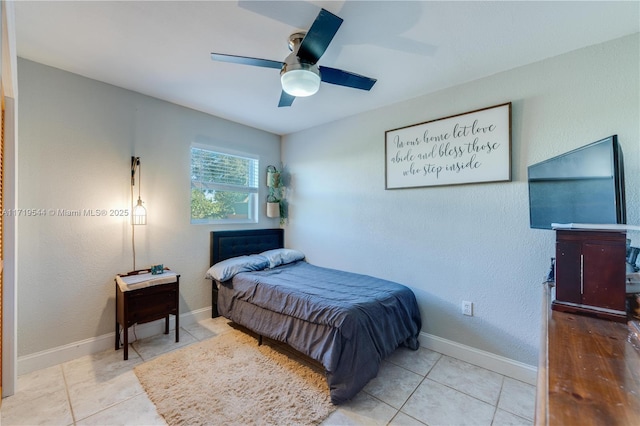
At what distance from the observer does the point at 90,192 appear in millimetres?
2389

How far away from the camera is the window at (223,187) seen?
318 cm

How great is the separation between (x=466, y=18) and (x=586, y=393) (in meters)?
1.91

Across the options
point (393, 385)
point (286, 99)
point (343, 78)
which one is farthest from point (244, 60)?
point (393, 385)

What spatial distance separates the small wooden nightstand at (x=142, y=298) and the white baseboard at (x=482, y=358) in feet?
8.06

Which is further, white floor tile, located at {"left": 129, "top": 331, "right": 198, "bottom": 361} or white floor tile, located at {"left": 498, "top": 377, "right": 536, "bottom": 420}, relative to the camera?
white floor tile, located at {"left": 129, "top": 331, "right": 198, "bottom": 361}

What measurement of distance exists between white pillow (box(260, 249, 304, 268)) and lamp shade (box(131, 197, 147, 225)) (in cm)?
137

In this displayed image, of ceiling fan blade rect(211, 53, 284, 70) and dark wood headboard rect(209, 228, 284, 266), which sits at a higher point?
ceiling fan blade rect(211, 53, 284, 70)

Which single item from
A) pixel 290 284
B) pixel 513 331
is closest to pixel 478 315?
pixel 513 331

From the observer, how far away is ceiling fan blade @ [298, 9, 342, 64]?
4.41 feet

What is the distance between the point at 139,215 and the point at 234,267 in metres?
1.06

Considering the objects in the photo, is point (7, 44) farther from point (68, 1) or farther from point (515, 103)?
point (515, 103)

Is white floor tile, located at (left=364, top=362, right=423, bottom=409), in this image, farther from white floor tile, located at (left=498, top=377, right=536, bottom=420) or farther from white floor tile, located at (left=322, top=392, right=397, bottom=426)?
white floor tile, located at (left=498, top=377, right=536, bottom=420)

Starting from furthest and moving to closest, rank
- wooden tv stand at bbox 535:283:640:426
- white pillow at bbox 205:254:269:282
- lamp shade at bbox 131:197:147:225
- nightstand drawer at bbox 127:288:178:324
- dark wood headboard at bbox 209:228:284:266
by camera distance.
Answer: dark wood headboard at bbox 209:228:284:266 → white pillow at bbox 205:254:269:282 → lamp shade at bbox 131:197:147:225 → nightstand drawer at bbox 127:288:178:324 → wooden tv stand at bbox 535:283:640:426

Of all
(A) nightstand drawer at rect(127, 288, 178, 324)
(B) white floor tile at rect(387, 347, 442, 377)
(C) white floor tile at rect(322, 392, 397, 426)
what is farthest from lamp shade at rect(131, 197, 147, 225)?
(B) white floor tile at rect(387, 347, 442, 377)
